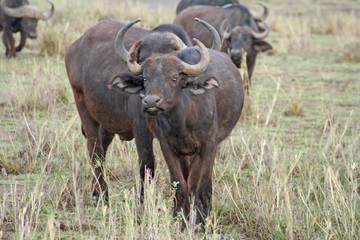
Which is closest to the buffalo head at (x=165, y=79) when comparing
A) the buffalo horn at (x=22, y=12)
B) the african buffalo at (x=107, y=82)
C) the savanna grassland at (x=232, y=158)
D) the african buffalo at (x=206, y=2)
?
the african buffalo at (x=107, y=82)

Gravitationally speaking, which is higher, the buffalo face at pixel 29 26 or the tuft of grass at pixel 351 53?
the buffalo face at pixel 29 26

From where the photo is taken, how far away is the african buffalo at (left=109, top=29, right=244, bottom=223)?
13.6ft

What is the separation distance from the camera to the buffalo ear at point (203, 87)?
4.30 meters

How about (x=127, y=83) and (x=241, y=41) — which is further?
(x=241, y=41)

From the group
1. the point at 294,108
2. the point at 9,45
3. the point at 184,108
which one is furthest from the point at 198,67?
the point at 9,45

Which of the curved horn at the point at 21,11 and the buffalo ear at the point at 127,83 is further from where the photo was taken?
the curved horn at the point at 21,11

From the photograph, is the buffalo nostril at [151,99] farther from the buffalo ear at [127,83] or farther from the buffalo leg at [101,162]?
the buffalo leg at [101,162]

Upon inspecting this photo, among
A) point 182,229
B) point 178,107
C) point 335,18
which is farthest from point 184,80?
point 335,18

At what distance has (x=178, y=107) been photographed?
430 centimetres

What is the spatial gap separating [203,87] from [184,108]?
0.68 feet

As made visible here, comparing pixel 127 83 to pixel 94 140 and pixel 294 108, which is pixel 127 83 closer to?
pixel 94 140

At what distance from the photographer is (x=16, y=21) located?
12.6 metres

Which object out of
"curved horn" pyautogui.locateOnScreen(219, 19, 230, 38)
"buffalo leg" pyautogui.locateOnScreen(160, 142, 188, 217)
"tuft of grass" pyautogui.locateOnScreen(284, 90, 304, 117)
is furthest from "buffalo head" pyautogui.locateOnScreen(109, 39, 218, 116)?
"curved horn" pyautogui.locateOnScreen(219, 19, 230, 38)

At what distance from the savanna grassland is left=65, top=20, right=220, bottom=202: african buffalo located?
0.21 metres
